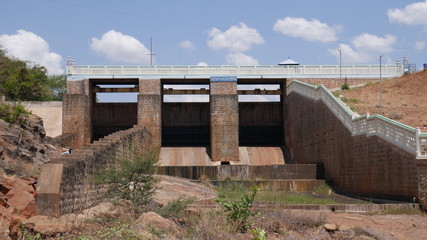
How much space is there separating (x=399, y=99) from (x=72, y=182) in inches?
914

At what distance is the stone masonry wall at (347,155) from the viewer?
18.1 m

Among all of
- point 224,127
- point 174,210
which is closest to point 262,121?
point 224,127

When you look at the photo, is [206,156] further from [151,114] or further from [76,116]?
[76,116]

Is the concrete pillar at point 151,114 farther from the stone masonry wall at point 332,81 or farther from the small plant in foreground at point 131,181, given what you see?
the small plant in foreground at point 131,181

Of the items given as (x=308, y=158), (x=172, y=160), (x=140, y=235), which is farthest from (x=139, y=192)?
(x=172, y=160)

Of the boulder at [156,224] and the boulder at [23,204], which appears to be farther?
the boulder at [23,204]

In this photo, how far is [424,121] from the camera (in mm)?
23812

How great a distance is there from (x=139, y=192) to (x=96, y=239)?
18.0 ft

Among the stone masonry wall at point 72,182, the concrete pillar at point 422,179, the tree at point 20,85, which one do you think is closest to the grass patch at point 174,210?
the stone masonry wall at point 72,182

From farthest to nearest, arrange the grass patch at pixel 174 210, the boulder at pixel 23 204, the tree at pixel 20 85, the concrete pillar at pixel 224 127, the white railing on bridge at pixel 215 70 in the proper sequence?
1. the tree at pixel 20 85
2. the white railing on bridge at pixel 215 70
3. the concrete pillar at pixel 224 127
4. the grass patch at pixel 174 210
5. the boulder at pixel 23 204

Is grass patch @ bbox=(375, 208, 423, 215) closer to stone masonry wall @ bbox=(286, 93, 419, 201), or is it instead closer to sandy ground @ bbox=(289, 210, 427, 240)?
sandy ground @ bbox=(289, 210, 427, 240)

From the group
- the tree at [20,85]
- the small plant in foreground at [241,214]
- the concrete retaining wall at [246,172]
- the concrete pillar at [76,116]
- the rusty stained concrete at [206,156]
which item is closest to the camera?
the small plant in foreground at [241,214]

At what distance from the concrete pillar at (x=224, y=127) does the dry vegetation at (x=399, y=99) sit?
7237 millimetres

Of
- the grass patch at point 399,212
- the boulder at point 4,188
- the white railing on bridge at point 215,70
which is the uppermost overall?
the white railing on bridge at point 215,70
